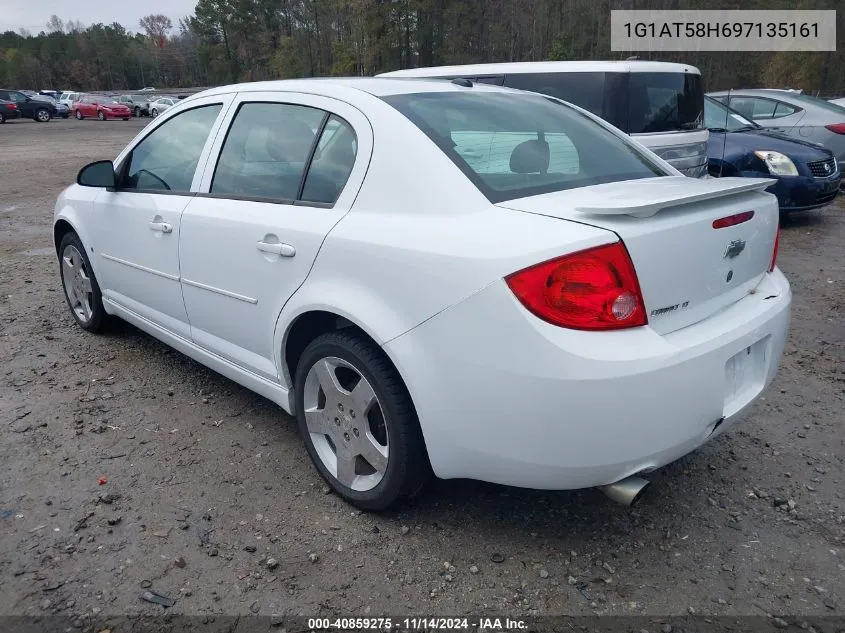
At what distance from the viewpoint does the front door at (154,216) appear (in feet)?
11.1

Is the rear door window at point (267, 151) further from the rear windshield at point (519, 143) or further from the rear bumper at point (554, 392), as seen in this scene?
the rear bumper at point (554, 392)

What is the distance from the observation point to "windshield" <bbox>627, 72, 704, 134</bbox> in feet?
19.7

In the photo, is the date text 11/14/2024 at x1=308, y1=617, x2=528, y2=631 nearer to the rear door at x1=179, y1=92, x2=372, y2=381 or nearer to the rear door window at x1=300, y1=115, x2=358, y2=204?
the rear door at x1=179, y1=92, x2=372, y2=381

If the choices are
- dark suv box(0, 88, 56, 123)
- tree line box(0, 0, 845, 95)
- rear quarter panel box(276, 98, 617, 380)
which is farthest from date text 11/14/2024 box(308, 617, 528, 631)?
dark suv box(0, 88, 56, 123)

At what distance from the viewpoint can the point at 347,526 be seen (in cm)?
259

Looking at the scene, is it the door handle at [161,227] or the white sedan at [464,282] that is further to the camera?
the door handle at [161,227]

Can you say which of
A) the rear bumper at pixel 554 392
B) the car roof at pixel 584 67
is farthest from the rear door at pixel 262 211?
the car roof at pixel 584 67

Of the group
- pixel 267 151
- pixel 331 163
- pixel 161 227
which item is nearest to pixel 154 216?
pixel 161 227

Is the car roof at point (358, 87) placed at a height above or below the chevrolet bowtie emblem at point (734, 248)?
above

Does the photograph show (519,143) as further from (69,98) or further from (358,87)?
(69,98)

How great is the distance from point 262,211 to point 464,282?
3.81 ft

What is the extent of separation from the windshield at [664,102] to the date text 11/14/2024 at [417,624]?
194 inches

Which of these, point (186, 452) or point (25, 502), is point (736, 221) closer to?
point (186, 452)

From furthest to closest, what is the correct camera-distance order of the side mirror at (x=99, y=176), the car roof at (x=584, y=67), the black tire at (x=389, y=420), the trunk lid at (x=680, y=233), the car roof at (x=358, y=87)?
1. the car roof at (x=584, y=67)
2. the side mirror at (x=99, y=176)
3. the car roof at (x=358, y=87)
4. the black tire at (x=389, y=420)
5. the trunk lid at (x=680, y=233)
